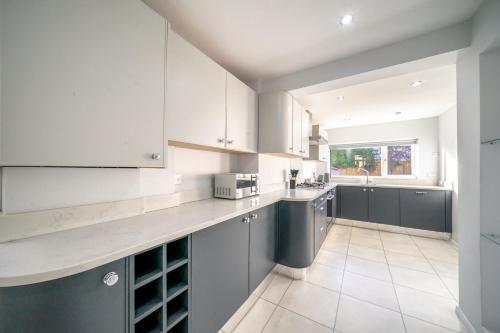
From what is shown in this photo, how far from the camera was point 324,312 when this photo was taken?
152 cm

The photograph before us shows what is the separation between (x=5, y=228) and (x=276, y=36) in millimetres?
2046

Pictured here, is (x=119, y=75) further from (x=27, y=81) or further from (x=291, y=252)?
(x=291, y=252)

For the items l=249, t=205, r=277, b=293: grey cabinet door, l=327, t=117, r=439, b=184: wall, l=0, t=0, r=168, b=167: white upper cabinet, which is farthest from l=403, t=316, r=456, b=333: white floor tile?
l=327, t=117, r=439, b=184: wall

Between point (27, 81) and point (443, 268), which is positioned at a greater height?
point (27, 81)

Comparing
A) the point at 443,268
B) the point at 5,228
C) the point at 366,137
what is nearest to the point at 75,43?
the point at 5,228

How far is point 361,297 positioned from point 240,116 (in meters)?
2.11

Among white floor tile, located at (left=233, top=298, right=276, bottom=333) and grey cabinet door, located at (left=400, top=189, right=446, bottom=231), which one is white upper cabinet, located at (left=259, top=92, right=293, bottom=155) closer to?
white floor tile, located at (left=233, top=298, right=276, bottom=333)

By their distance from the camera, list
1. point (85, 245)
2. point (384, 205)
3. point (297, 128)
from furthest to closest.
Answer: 1. point (384, 205)
2. point (297, 128)
3. point (85, 245)

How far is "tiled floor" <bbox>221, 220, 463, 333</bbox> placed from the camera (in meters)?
1.39

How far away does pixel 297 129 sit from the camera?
2.60 metres

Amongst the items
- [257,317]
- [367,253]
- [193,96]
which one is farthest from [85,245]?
[367,253]

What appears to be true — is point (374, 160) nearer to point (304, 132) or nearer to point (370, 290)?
point (304, 132)

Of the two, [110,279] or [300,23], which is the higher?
[300,23]

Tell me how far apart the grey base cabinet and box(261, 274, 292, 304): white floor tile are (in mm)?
169
